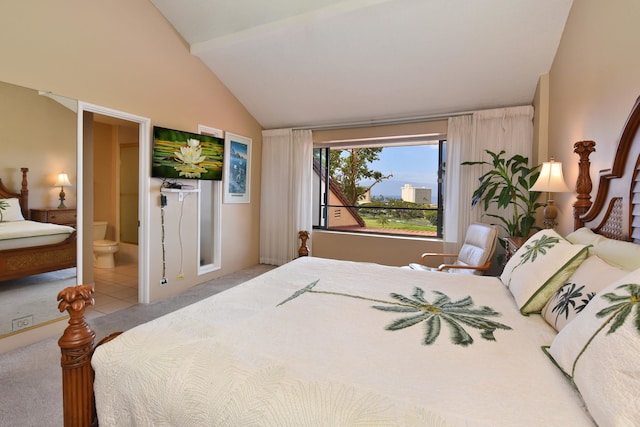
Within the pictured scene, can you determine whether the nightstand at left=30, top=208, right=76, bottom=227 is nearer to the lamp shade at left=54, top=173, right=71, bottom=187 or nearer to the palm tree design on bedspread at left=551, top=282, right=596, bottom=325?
the lamp shade at left=54, top=173, right=71, bottom=187

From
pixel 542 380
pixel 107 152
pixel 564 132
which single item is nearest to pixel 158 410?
pixel 542 380

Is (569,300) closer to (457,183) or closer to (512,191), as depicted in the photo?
(512,191)

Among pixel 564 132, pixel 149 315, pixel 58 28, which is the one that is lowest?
pixel 149 315

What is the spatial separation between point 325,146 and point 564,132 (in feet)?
10.1

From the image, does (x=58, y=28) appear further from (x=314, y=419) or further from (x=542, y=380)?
(x=542, y=380)

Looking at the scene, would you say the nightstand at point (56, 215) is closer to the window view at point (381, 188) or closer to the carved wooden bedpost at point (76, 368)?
the carved wooden bedpost at point (76, 368)

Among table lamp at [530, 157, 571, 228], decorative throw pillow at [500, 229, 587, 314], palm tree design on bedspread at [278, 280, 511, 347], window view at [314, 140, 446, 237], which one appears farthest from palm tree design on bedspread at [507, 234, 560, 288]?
window view at [314, 140, 446, 237]

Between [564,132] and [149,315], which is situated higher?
[564,132]

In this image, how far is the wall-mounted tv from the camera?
3.49 m

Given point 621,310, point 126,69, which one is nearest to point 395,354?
point 621,310

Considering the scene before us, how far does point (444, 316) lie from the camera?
4.74 feet

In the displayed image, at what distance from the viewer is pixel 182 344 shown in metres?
1.13

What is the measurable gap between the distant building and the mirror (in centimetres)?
404

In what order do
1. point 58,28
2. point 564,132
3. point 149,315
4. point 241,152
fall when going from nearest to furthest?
point 58,28 → point 564,132 → point 149,315 → point 241,152
